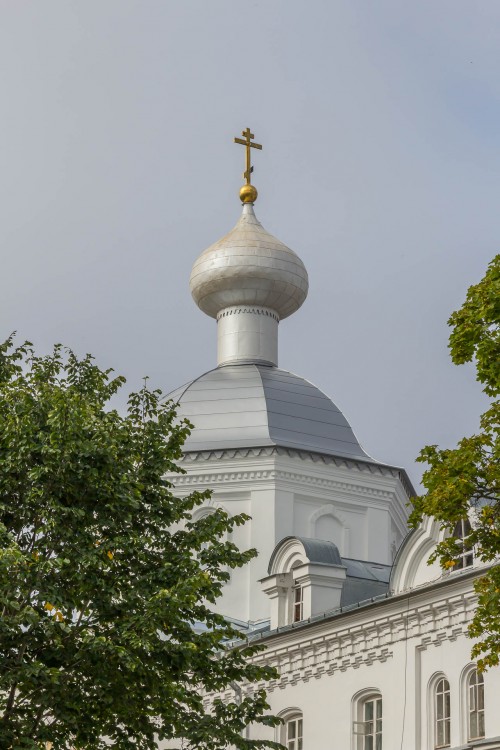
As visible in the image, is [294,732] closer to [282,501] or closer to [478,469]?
[282,501]

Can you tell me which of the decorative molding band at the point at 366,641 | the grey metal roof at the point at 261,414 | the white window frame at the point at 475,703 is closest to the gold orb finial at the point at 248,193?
the grey metal roof at the point at 261,414

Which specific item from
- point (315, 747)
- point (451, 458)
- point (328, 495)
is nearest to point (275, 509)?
point (328, 495)

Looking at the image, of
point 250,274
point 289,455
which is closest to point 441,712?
point 289,455

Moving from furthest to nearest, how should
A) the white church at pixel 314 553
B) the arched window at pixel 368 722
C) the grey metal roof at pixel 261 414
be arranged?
the grey metal roof at pixel 261 414, the arched window at pixel 368 722, the white church at pixel 314 553

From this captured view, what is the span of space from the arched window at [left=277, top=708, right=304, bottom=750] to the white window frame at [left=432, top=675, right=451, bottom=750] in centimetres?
355

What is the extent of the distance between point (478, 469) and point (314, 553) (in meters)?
13.2

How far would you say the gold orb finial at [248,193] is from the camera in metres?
43.8

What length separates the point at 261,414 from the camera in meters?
39.0

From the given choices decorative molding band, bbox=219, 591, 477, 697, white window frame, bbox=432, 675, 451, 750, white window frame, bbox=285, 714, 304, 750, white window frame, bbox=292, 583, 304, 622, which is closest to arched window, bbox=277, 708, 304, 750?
white window frame, bbox=285, 714, 304, 750

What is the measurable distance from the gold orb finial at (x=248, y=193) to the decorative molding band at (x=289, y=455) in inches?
345

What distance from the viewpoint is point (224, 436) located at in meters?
38.6

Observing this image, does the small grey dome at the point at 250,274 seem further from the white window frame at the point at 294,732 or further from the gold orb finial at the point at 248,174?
the white window frame at the point at 294,732

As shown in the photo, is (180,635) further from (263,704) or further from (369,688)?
(369,688)

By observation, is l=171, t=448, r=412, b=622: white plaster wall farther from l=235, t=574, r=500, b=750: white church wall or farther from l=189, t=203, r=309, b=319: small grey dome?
l=235, t=574, r=500, b=750: white church wall
